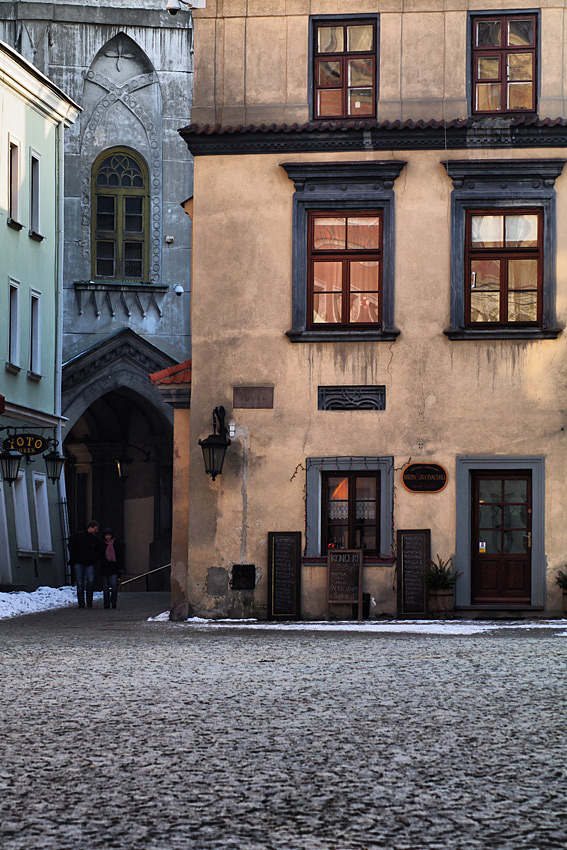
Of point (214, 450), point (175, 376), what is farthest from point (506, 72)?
point (214, 450)

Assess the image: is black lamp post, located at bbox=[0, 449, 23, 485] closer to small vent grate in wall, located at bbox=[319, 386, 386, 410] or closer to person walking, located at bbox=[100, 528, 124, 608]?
person walking, located at bbox=[100, 528, 124, 608]

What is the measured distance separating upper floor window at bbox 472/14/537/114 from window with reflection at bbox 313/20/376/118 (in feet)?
5.12

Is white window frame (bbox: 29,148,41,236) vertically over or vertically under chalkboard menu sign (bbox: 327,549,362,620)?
over

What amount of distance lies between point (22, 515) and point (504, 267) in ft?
46.8

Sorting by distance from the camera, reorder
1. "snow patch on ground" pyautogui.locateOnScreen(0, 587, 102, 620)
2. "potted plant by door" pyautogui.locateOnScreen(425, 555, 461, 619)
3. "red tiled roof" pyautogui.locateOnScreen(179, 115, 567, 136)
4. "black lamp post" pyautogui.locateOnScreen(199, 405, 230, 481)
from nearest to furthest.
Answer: "potted plant by door" pyautogui.locateOnScreen(425, 555, 461, 619)
"black lamp post" pyautogui.locateOnScreen(199, 405, 230, 481)
"red tiled roof" pyautogui.locateOnScreen(179, 115, 567, 136)
"snow patch on ground" pyautogui.locateOnScreen(0, 587, 102, 620)

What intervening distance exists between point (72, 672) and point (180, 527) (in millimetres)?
9654

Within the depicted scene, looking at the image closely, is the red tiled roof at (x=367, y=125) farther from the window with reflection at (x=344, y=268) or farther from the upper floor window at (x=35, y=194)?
the upper floor window at (x=35, y=194)

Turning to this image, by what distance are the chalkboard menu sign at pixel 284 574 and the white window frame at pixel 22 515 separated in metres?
11.2

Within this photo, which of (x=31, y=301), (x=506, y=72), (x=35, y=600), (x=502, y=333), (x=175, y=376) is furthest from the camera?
(x=31, y=301)

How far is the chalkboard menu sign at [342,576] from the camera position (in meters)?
19.6

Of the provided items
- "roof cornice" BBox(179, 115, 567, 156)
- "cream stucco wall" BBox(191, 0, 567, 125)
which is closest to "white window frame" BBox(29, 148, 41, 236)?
"cream stucco wall" BBox(191, 0, 567, 125)

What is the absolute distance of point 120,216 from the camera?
37062mm

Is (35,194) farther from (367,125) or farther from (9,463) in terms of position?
(367,125)

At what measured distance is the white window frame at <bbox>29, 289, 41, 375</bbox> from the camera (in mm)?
31766
